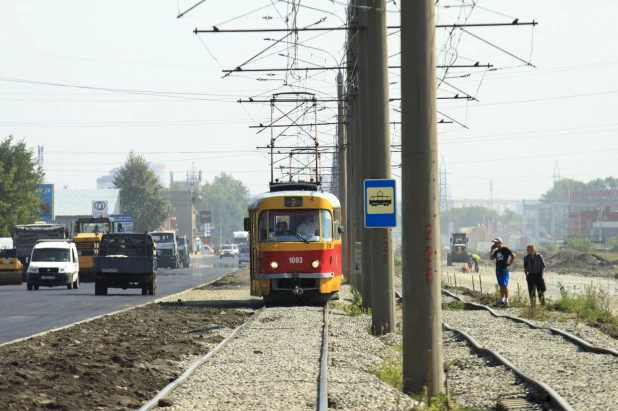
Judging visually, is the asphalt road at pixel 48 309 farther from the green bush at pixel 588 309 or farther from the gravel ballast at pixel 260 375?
the green bush at pixel 588 309

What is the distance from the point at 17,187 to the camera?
82.9 meters

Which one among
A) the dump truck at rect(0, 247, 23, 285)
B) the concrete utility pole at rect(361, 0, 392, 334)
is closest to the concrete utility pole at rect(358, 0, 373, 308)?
the concrete utility pole at rect(361, 0, 392, 334)

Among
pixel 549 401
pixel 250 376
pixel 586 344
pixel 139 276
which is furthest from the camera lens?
pixel 139 276

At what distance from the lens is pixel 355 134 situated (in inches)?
1378

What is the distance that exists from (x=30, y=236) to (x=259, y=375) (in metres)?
45.1

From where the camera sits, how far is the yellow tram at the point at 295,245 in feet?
94.0

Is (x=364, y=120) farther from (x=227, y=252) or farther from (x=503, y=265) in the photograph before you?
(x=227, y=252)

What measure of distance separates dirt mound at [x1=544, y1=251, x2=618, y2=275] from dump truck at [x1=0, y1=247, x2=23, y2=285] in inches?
1661

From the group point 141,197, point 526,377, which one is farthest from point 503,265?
point 141,197

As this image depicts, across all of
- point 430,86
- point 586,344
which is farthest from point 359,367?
point 430,86

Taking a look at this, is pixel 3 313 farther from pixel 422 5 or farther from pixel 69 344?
pixel 422 5

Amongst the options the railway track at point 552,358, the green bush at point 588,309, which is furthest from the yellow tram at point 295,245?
the railway track at point 552,358

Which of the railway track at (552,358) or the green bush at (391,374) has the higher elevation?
the railway track at (552,358)

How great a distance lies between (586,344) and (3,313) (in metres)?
17.8
